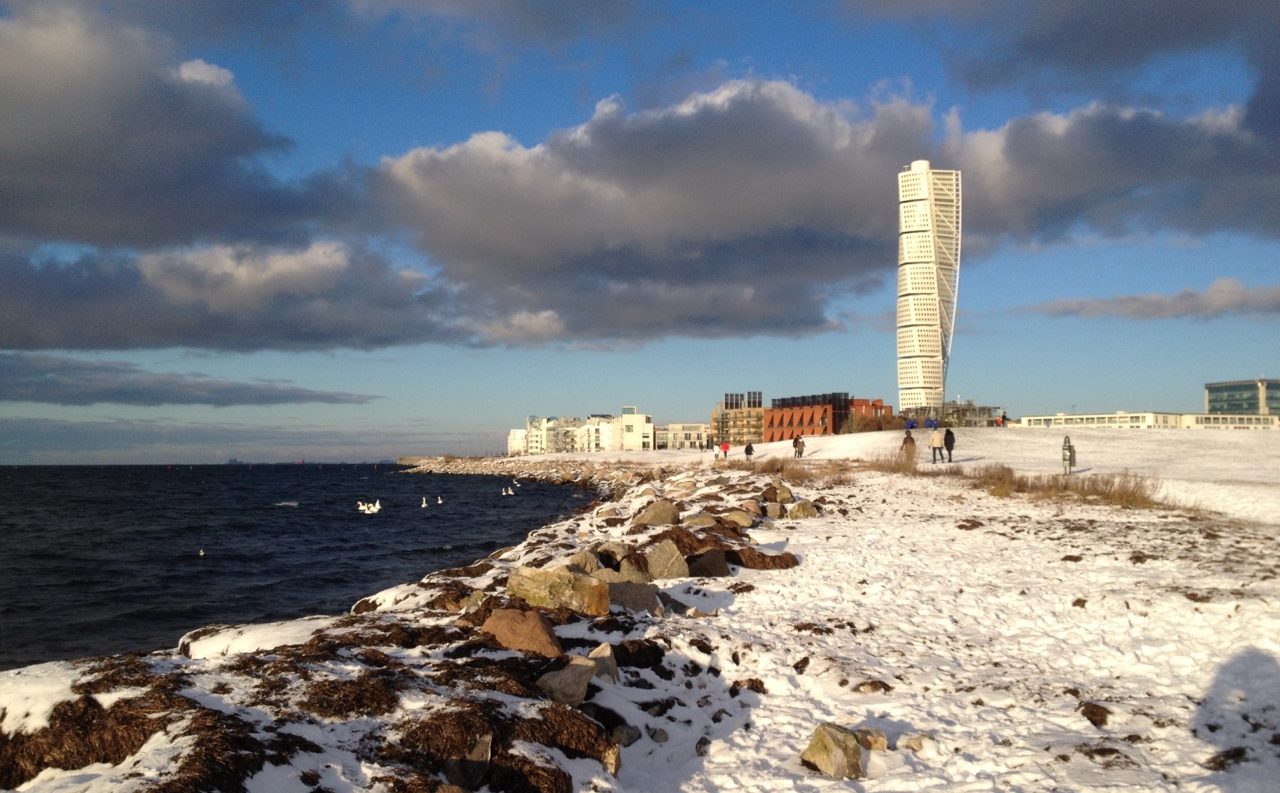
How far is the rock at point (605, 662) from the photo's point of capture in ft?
28.3

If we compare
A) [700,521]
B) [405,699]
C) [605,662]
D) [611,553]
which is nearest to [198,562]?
[700,521]

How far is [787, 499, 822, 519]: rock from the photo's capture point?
72.1ft

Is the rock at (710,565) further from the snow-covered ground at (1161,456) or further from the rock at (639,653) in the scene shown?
the snow-covered ground at (1161,456)

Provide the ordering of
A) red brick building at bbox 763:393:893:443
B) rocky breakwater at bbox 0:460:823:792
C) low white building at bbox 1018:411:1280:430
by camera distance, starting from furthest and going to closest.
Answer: red brick building at bbox 763:393:893:443, low white building at bbox 1018:411:1280:430, rocky breakwater at bbox 0:460:823:792

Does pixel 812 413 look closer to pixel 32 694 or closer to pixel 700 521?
pixel 700 521

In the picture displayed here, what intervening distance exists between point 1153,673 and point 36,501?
84745 millimetres

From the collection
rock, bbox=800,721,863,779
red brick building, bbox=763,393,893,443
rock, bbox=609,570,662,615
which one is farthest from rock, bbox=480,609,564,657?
red brick building, bbox=763,393,893,443

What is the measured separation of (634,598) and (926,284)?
14969cm

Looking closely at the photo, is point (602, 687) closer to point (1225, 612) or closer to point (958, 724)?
point (958, 724)

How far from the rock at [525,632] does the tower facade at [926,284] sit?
146671 millimetres

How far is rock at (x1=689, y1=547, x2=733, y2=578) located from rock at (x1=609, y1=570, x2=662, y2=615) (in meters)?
2.99

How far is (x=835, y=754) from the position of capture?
23.4 ft

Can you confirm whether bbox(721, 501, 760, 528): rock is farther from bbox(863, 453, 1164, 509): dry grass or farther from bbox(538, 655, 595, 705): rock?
bbox(538, 655, 595, 705): rock

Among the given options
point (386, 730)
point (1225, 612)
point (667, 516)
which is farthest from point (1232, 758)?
point (667, 516)
